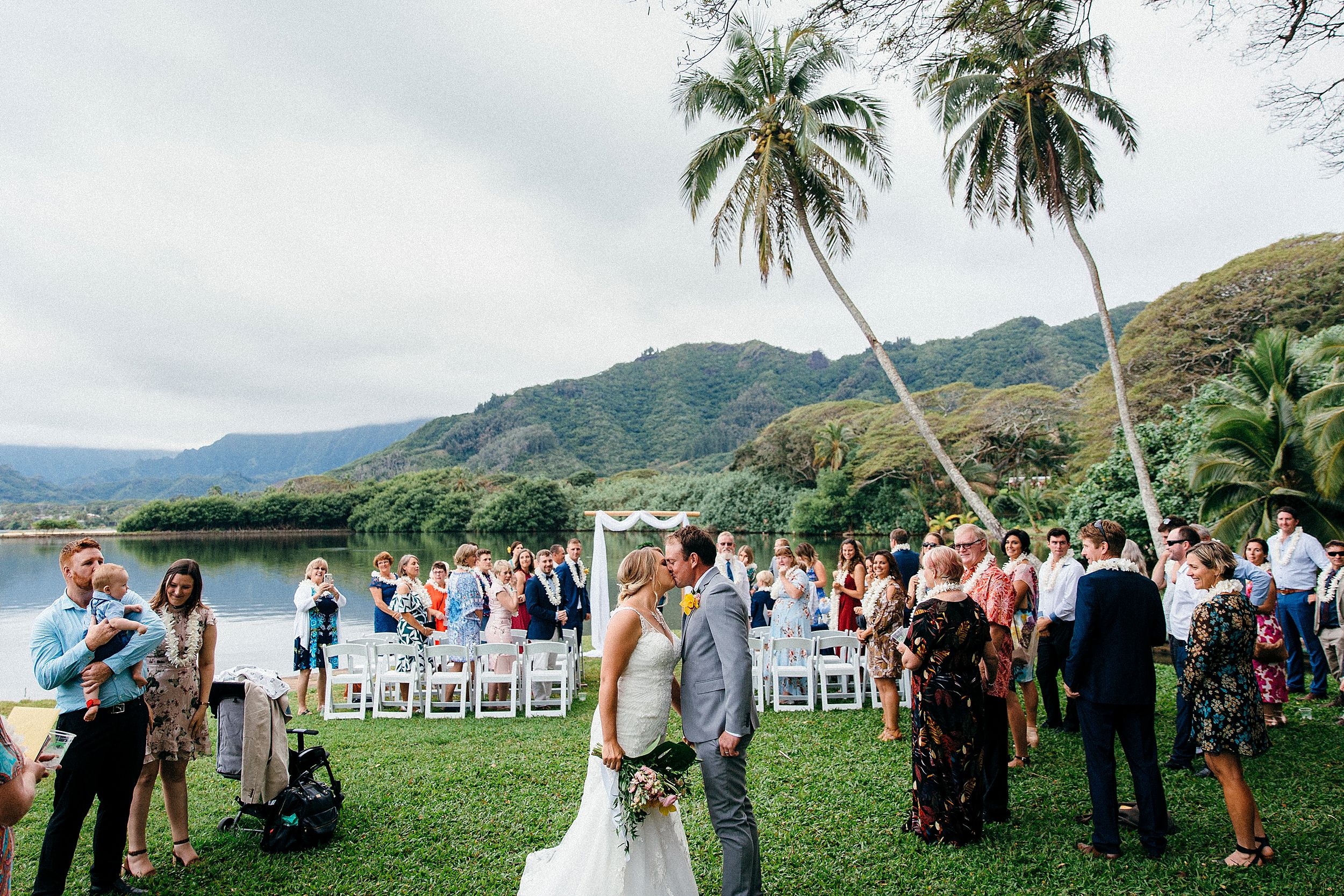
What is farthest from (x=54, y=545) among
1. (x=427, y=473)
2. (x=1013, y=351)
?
(x=1013, y=351)

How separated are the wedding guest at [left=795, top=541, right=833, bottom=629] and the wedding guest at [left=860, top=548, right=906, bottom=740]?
5.77ft

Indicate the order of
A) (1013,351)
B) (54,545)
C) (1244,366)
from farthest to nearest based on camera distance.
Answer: (1013,351) < (54,545) < (1244,366)

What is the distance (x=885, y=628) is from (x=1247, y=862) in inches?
103

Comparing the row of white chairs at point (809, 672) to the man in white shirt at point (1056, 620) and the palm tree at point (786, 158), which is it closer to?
the man in white shirt at point (1056, 620)

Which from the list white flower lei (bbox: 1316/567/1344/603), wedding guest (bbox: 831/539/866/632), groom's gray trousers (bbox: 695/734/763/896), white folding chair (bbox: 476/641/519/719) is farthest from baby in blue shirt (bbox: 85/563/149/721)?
white flower lei (bbox: 1316/567/1344/603)

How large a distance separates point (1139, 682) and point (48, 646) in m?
5.45

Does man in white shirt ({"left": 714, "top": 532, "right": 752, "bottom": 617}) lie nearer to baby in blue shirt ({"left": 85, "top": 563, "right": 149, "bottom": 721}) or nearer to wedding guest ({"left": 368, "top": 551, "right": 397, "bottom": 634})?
wedding guest ({"left": 368, "top": 551, "right": 397, "bottom": 634})

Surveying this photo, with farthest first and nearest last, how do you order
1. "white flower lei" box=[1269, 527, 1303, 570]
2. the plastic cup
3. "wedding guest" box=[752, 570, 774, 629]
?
"wedding guest" box=[752, 570, 774, 629] < "white flower lei" box=[1269, 527, 1303, 570] < the plastic cup

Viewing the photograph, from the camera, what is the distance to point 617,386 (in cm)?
12181

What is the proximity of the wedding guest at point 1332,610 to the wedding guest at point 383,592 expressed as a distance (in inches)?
375

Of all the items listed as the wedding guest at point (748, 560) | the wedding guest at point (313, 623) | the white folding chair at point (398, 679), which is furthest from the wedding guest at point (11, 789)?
the wedding guest at point (748, 560)

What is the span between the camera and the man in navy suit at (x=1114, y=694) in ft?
13.0

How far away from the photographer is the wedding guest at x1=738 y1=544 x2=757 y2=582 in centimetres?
962

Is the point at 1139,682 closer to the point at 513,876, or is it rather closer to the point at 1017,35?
the point at 513,876
